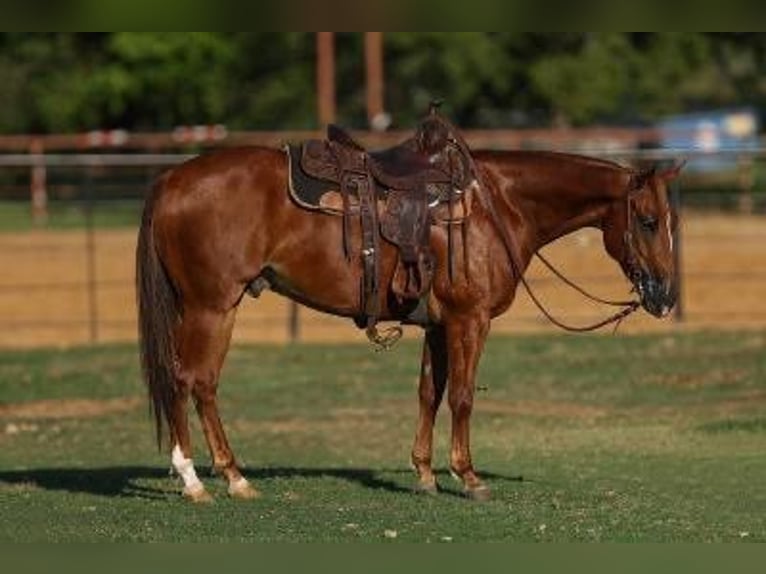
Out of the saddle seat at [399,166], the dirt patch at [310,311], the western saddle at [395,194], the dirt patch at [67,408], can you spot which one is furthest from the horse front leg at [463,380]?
the dirt patch at [310,311]

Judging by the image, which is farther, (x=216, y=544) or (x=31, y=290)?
(x=31, y=290)

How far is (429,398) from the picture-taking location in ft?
38.2

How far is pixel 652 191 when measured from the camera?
11211 mm

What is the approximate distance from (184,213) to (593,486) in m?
3.16

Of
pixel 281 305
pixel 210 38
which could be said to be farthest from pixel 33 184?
pixel 281 305

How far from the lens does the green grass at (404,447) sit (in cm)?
1005

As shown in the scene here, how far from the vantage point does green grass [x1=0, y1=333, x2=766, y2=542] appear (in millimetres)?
10047

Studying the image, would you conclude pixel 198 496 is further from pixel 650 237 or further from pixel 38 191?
pixel 38 191

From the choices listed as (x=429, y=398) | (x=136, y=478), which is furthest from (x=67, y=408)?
(x=429, y=398)

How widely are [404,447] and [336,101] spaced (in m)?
36.0

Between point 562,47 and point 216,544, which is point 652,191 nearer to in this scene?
point 216,544

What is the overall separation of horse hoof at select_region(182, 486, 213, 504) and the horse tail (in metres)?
0.32

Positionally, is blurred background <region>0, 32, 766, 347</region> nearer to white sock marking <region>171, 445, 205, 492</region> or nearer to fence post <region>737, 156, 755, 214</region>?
fence post <region>737, 156, 755, 214</region>

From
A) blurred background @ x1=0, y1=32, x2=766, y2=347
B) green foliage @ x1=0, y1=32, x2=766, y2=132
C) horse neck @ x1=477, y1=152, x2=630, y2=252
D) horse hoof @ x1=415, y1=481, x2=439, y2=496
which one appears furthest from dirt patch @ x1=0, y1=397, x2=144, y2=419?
green foliage @ x1=0, y1=32, x2=766, y2=132
